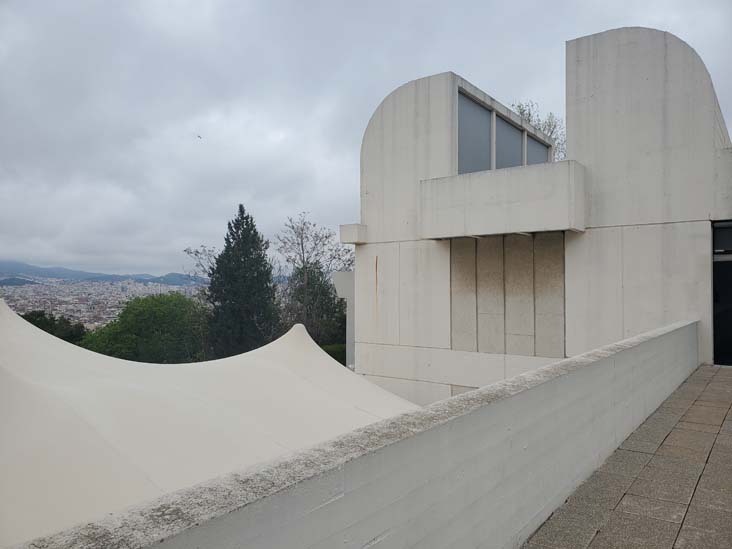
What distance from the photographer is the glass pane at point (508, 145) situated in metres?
13.9

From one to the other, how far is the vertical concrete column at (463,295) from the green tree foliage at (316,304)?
67.1 ft

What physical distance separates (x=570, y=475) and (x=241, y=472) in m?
2.56

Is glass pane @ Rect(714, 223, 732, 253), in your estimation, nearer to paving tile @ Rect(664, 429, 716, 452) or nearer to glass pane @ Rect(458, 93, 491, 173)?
glass pane @ Rect(458, 93, 491, 173)

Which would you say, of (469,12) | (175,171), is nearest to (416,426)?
(469,12)

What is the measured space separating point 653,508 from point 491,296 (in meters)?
8.39

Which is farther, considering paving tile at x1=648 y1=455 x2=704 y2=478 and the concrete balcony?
the concrete balcony

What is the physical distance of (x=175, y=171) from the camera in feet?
264

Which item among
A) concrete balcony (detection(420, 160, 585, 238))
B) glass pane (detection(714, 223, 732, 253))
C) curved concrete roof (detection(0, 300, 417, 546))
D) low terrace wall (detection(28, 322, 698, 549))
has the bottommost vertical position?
curved concrete roof (detection(0, 300, 417, 546))

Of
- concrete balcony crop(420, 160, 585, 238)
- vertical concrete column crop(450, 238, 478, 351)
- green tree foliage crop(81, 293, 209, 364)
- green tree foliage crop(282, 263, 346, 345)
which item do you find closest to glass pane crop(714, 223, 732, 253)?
concrete balcony crop(420, 160, 585, 238)

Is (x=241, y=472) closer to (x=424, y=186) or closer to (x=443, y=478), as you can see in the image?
(x=443, y=478)

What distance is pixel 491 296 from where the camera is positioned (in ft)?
37.4

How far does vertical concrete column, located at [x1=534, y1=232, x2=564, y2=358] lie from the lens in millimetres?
10656

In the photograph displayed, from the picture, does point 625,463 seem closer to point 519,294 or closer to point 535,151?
point 519,294

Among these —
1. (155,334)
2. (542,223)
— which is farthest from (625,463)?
(155,334)
